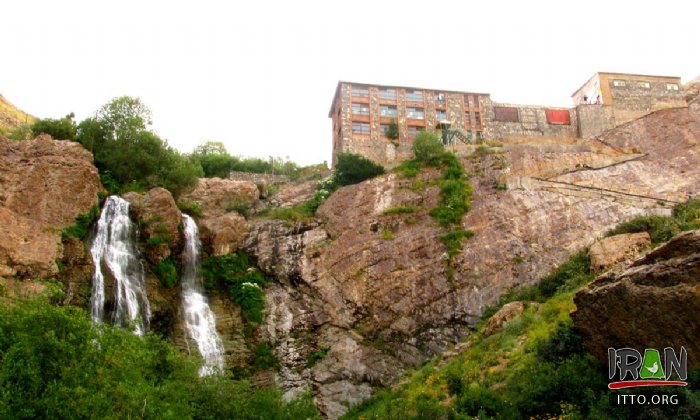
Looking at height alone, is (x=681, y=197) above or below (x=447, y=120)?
below

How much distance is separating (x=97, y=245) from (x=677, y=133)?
36686 mm

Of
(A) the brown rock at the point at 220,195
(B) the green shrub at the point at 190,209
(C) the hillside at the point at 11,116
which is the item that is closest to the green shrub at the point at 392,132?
(A) the brown rock at the point at 220,195

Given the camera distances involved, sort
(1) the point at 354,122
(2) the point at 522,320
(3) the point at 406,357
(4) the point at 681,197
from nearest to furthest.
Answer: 1. (2) the point at 522,320
2. (3) the point at 406,357
3. (4) the point at 681,197
4. (1) the point at 354,122

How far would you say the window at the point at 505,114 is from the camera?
2266 inches

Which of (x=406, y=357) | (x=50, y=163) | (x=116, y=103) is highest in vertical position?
(x=116, y=103)

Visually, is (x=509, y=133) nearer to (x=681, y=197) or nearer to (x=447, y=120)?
(x=447, y=120)

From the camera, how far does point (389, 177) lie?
4284cm

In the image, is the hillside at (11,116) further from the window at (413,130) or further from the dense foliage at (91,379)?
the dense foliage at (91,379)

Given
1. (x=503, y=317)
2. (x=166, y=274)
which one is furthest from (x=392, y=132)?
(x=503, y=317)

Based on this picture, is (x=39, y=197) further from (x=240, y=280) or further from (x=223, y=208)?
(x=223, y=208)

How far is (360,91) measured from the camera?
2183 inches

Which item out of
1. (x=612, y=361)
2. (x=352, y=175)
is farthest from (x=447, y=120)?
(x=612, y=361)

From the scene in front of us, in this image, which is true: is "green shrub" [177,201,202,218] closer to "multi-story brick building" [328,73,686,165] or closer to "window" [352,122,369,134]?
"multi-story brick building" [328,73,686,165]

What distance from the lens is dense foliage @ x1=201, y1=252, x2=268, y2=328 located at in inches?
1410
